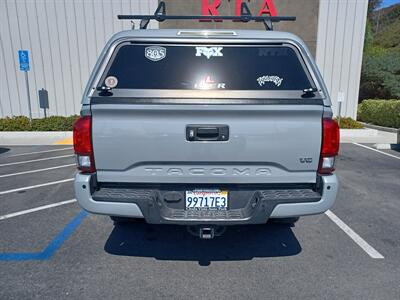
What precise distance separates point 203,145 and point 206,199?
0.49 meters

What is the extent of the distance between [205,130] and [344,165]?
230 inches

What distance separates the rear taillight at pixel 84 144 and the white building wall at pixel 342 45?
12342 mm

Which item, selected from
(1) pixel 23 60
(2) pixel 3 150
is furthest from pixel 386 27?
(2) pixel 3 150

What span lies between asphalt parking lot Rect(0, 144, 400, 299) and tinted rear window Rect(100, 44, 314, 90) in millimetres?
1791

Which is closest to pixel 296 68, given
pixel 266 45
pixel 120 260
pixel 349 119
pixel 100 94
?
pixel 266 45

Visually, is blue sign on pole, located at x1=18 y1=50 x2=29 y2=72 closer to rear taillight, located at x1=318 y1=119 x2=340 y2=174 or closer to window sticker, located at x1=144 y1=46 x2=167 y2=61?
window sticker, located at x1=144 y1=46 x2=167 y2=61

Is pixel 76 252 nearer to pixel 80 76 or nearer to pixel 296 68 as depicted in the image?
pixel 296 68

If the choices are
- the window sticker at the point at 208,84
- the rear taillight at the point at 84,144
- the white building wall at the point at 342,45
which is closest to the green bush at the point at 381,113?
the white building wall at the point at 342,45

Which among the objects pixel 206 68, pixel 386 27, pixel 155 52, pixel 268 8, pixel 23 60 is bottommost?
pixel 206 68

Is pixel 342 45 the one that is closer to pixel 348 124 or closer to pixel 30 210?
pixel 348 124

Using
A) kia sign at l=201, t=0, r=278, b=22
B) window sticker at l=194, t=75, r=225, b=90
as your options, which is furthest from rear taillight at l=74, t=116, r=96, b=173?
kia sign at l=201, t=0, r=278, b=22

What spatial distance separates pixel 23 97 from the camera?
13.2 metres

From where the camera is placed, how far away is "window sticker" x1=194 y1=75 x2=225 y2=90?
8.59ft

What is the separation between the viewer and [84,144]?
243cm
